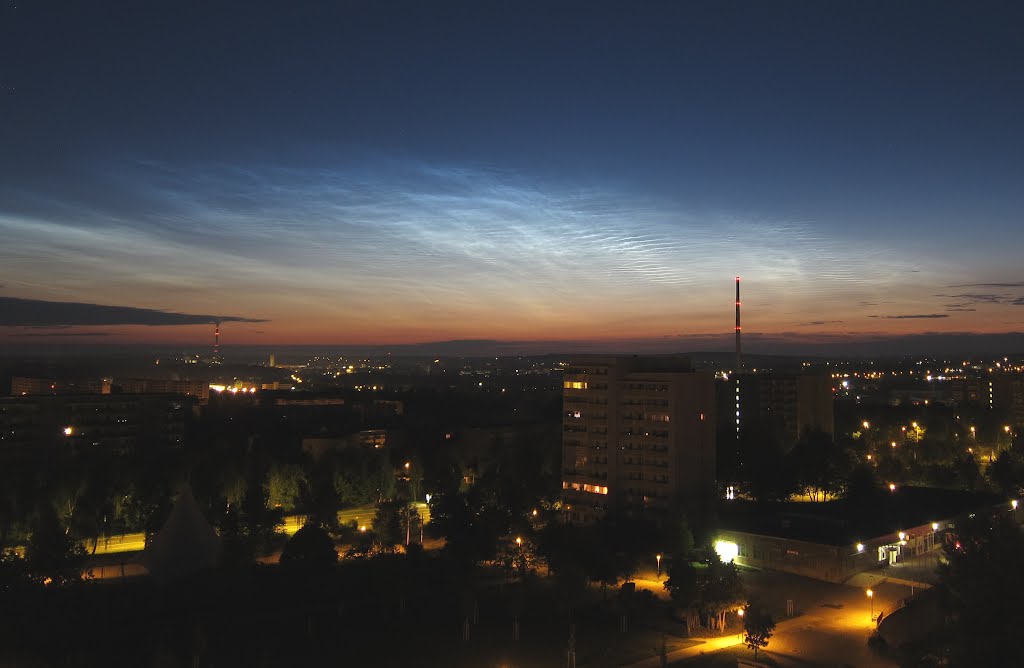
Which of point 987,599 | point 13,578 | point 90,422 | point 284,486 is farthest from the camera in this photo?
point 90,422

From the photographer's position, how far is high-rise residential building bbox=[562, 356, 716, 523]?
73.6ft

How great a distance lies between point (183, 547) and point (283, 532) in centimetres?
526

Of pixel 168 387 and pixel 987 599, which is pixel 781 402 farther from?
pixel 168 387

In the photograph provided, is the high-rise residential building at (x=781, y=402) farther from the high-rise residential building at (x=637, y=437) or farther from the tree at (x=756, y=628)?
the tree at (x=756, y=628)

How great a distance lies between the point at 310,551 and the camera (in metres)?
15.2

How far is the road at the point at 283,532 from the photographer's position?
776 inches

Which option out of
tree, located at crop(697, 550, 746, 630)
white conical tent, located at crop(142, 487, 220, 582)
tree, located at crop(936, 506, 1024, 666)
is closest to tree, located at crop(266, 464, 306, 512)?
white conical tent, located at crop(142, 487, 220, 582)

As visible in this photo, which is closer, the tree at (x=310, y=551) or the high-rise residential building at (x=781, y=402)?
the tree at (x=310, y=551)

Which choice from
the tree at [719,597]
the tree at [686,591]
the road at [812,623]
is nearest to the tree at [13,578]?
the road at [812,623]

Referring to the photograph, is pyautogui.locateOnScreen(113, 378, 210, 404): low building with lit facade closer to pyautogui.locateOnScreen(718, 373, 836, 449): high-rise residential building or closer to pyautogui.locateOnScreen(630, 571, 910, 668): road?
pyautogui.locateOnScreen(718, 373, 836, 449): high-rise residential building

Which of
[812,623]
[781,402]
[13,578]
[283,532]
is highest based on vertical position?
[781,402]

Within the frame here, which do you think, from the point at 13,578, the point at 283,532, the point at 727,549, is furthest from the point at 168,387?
the point at 727,549

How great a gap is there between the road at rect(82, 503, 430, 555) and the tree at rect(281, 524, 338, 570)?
17.5ft

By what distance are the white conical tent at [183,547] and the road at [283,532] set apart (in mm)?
4376
